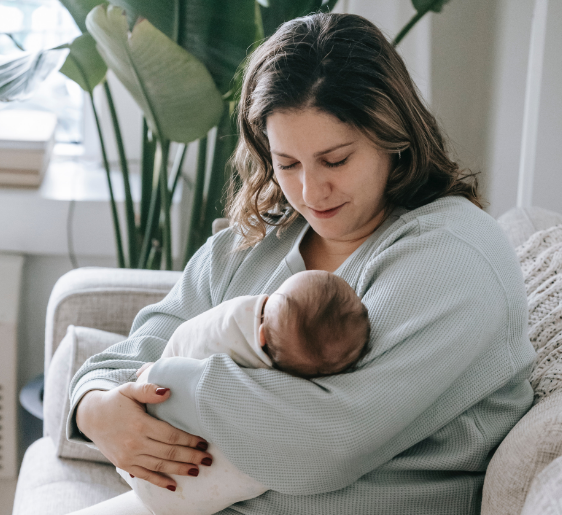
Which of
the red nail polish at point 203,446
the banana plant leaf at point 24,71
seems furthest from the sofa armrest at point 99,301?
the red nail polish at point 203,446

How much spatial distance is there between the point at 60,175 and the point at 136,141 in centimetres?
30

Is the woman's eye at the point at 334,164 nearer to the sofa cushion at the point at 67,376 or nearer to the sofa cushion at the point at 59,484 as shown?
the sofa cushion at the point at 67,376

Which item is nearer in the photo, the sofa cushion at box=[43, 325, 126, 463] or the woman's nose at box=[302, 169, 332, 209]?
the woman's nose at box=[302, 169, 332, 209]

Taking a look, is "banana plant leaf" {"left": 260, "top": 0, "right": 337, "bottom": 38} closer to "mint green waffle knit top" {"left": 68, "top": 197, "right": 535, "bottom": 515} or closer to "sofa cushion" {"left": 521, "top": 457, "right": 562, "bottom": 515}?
"mint green waffle knit top" {"left": 68, "top": 197, "right": 535, "bottom": 515}

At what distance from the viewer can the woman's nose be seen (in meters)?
0.99

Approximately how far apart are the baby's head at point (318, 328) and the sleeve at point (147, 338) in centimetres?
35

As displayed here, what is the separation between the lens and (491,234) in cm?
96

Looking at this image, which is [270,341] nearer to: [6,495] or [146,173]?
[146,173]

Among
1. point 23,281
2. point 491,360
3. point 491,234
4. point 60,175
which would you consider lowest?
point 23,281

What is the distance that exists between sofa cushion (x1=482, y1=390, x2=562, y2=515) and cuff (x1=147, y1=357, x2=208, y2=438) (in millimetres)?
Result: 398

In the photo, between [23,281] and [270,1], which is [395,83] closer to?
[270,1]

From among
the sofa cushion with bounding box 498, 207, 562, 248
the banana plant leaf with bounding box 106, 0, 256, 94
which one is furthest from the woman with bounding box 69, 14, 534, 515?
the banana plant leaf with bounding box 106, 0, 256, 94

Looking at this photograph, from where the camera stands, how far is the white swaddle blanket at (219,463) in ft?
2.97

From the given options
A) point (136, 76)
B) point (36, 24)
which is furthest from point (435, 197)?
point (36, 24)
